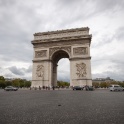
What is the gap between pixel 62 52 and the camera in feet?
129

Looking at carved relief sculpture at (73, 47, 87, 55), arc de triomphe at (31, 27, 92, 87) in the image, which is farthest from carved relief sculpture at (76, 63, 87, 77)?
carved relief sculpture at (73, 47, 87, 55)

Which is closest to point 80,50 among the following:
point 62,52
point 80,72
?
point 80,72

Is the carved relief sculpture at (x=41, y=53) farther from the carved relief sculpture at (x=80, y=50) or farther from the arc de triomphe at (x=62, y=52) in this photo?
the carved relief sculpture at (x=80, y=50)

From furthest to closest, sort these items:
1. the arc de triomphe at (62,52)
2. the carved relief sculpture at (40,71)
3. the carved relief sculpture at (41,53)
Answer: the carved relief sculpture at (41,53)
the carved relief sculpture at (40,71)
the arc de triomphe at (62,52)

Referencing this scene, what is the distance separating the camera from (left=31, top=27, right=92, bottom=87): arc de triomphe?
115 ft

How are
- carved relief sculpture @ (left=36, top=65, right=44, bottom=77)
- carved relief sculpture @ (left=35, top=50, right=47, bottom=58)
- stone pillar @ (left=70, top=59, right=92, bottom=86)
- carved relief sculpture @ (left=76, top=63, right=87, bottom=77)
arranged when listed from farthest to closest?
carved relief sculpture @ (left=35, top=50, right=47, bottom=58)
carved relief sculpture @ (left=36, top=65, right=44, bottom=77)
carved relief sculpture @ (left=76, top=63, right=87, bottom=77)
stone pillar @ (left=70, top=59, right=92, bottom=86)

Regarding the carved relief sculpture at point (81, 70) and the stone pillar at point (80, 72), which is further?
the carved relief sculpture at point (81, 70)

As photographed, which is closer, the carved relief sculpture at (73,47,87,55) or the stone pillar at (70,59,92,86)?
the stone pillar at (70,59,92,86)

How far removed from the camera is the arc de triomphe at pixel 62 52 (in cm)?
3512

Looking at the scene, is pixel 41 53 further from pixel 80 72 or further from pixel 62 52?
pixel 80 72

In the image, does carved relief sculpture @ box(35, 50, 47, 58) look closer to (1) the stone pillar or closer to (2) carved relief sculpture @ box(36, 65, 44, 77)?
(2) carved relief sculpture @ box(36, 65, 44, 77)

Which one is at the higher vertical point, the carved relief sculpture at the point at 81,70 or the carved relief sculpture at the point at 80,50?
the carved relief sculpture at the point at 80,50

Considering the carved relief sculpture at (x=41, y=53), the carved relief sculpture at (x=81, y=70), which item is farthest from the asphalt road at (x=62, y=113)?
the carved relief sculpture at (x=41, y=53)

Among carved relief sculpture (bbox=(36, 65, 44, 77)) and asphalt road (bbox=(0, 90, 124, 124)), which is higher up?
carved relief sculpture (bbox=(36, 65, 44, 77))
